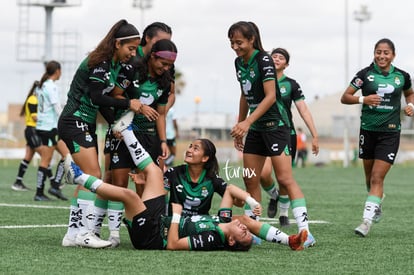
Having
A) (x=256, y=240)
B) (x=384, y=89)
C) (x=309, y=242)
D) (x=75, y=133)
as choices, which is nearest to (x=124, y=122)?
(x=75, y=133)

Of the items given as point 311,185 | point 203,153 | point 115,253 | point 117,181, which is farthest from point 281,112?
point 311,185

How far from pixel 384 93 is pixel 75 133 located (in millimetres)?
3545

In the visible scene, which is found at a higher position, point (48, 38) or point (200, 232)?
point (48, 38)

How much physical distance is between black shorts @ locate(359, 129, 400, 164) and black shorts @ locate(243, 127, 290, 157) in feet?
4.86

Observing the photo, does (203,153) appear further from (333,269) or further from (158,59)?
(333,269)

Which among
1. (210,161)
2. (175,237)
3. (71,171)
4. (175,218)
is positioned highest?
(210,161)

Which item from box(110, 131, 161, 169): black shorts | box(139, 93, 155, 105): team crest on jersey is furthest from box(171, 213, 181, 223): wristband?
box(139, 93, 155, 105): team crest on jersey

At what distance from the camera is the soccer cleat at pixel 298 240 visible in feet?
27.3

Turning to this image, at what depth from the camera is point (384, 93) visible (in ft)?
33.8

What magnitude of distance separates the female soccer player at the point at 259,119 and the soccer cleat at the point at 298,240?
0.84ft

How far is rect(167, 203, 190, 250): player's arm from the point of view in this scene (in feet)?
27.0

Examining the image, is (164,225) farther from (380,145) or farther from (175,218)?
(380,145)

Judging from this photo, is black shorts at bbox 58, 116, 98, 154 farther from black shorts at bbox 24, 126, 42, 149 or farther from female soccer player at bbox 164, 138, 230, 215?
black shorts at bbox 24, 126, 42, 149

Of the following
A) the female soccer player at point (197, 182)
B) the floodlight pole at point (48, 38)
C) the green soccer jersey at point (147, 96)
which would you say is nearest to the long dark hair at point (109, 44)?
the green soccer jersey at point (147, 96)
